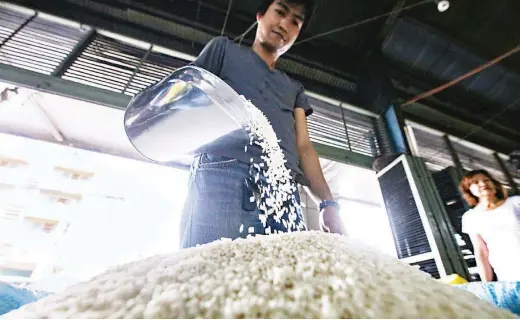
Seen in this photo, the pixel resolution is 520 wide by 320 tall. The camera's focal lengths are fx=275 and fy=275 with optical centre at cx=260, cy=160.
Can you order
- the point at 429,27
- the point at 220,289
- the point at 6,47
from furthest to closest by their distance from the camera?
the point at 429,27
the point at 6,47
the point at 220,289

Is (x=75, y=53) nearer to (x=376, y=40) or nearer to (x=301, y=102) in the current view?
(x=301, y=102)

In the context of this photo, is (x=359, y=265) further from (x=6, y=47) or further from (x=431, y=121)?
(x=431, y=121)

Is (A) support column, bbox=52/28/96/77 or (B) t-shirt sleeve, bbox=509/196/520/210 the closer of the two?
(B) t-shirt sleeve, bbox=509/196/520/210

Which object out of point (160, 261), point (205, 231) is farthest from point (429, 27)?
point (160, 261)

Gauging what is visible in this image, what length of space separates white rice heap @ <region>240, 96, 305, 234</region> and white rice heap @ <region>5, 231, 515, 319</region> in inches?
14.1

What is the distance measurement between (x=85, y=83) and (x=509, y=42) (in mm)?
3788

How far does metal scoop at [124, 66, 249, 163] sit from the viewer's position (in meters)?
0.70

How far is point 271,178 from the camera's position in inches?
31.4

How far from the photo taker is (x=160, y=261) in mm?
400

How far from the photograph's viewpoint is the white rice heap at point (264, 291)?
27 centimetres

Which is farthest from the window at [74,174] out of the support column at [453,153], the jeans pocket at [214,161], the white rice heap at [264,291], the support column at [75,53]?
the white rice heap at [264,291]

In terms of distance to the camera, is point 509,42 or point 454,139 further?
point 454,139

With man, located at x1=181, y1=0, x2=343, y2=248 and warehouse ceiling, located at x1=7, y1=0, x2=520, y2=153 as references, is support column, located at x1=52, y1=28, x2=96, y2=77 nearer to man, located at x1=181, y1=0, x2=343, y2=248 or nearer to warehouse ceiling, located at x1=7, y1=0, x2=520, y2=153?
warehouse ceiling, located at x1=7, y1=0, x2=520, y2=153

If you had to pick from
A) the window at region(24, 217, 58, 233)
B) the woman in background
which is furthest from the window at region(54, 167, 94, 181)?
the woman in background
